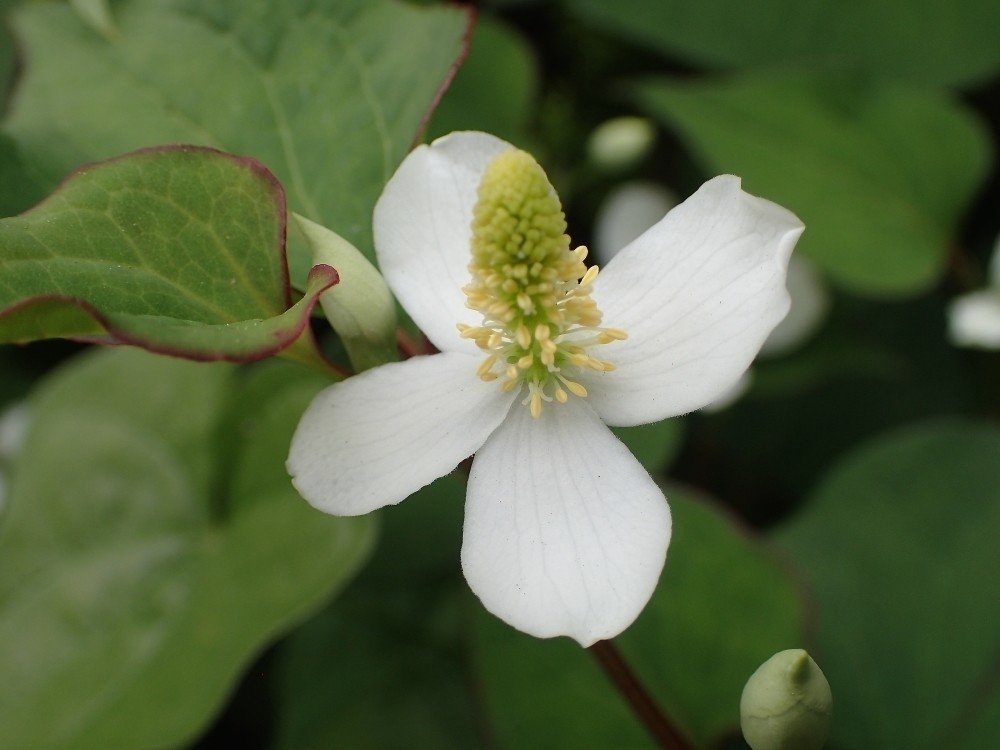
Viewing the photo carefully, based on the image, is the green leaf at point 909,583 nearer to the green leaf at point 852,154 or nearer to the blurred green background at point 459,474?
the blurred green background at point 459,474

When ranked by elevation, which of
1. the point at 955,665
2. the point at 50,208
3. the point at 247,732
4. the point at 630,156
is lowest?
the point at 247,732

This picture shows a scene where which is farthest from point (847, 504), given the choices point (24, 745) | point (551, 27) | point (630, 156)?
point (551, 27)

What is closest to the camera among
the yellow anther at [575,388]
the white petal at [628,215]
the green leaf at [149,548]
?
the yellow anther at [575,388]

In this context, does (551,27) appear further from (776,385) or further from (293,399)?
(293,399)

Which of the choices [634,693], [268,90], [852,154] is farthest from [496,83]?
[634,693]

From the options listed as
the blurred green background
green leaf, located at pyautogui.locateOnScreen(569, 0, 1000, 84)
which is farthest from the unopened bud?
green leaf, located at pyautogui.locateOnScreen(569, 0, 1000, 84)

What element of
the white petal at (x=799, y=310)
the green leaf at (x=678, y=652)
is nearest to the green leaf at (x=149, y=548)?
the green leaf at (x=678, y=652)

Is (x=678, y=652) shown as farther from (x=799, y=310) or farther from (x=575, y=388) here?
(x=799, y=310)
